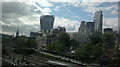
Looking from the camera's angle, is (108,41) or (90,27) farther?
(90,27)

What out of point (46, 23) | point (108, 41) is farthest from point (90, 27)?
point (108, 41)

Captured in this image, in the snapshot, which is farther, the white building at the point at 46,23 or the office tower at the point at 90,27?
the white building at the point at 46,23

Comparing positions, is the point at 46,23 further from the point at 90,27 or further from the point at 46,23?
the point at 90,27

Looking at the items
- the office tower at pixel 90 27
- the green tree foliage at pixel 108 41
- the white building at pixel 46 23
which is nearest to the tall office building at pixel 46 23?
the white building at pixel 46 23

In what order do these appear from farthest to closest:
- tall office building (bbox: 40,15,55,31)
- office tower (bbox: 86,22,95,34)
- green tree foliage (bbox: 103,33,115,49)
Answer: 1. tall office building (bbox: 40,15,55,31)
2. office tower (bbox: 86,22,95,34)
3. green tree foliage (bbox: 103,33,115,49)

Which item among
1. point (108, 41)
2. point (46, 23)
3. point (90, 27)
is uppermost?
point (46, 23)

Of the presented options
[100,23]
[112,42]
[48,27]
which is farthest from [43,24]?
[112,42]

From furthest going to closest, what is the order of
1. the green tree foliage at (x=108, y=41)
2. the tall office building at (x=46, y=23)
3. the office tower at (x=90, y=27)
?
the tall office building at (x=46, y=23) < the office tower at (x=90, y=27) < the green tree foliage at (x=108, y=41)

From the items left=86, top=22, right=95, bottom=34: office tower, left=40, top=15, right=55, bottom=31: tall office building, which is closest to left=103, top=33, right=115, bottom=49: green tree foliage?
left=86, top=22, right=95, bottom=34: office tower

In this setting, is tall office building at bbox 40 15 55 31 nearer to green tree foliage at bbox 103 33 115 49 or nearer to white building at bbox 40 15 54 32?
white building at bbox 40 15 54 32

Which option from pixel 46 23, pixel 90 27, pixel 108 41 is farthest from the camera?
pixel 46 23

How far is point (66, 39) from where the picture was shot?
84.7 feet

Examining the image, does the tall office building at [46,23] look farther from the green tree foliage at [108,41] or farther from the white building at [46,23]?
the green tree foliage at [108,41]

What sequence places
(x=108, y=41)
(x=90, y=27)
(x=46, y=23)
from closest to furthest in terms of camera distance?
(x=108, y=41) → (x=90, y=27) → (x=46, y=23)
